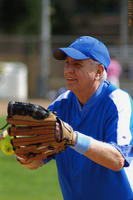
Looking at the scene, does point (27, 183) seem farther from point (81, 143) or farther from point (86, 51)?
point (81, 143)

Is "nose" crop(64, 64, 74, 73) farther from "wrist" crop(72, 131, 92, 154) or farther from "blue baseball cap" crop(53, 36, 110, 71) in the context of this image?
"wrist" crop(72, 131, 92, 154)

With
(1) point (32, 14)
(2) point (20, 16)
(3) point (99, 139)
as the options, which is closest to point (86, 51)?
(3) point (99, 139)

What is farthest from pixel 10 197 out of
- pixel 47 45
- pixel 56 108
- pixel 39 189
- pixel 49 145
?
pixel 47 45

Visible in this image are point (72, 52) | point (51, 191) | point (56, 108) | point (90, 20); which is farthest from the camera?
point (90, 20)

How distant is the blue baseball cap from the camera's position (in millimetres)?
2936

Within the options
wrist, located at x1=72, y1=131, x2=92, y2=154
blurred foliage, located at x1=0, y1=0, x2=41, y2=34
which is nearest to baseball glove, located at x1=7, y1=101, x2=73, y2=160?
wrist, located at x1=72, y1=131, x2=92, y2=154

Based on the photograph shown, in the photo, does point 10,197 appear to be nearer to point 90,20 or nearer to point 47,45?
point 47,45

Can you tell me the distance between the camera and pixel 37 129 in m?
2.67

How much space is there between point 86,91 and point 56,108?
329 mm

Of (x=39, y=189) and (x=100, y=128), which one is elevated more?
(x=100, y=128)

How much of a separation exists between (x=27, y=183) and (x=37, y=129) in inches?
186

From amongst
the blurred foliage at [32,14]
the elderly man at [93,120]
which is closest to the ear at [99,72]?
the elderly man at [93,120]

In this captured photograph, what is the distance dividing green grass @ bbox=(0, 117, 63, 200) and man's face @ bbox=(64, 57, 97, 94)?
366 cm

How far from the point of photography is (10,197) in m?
6.37
